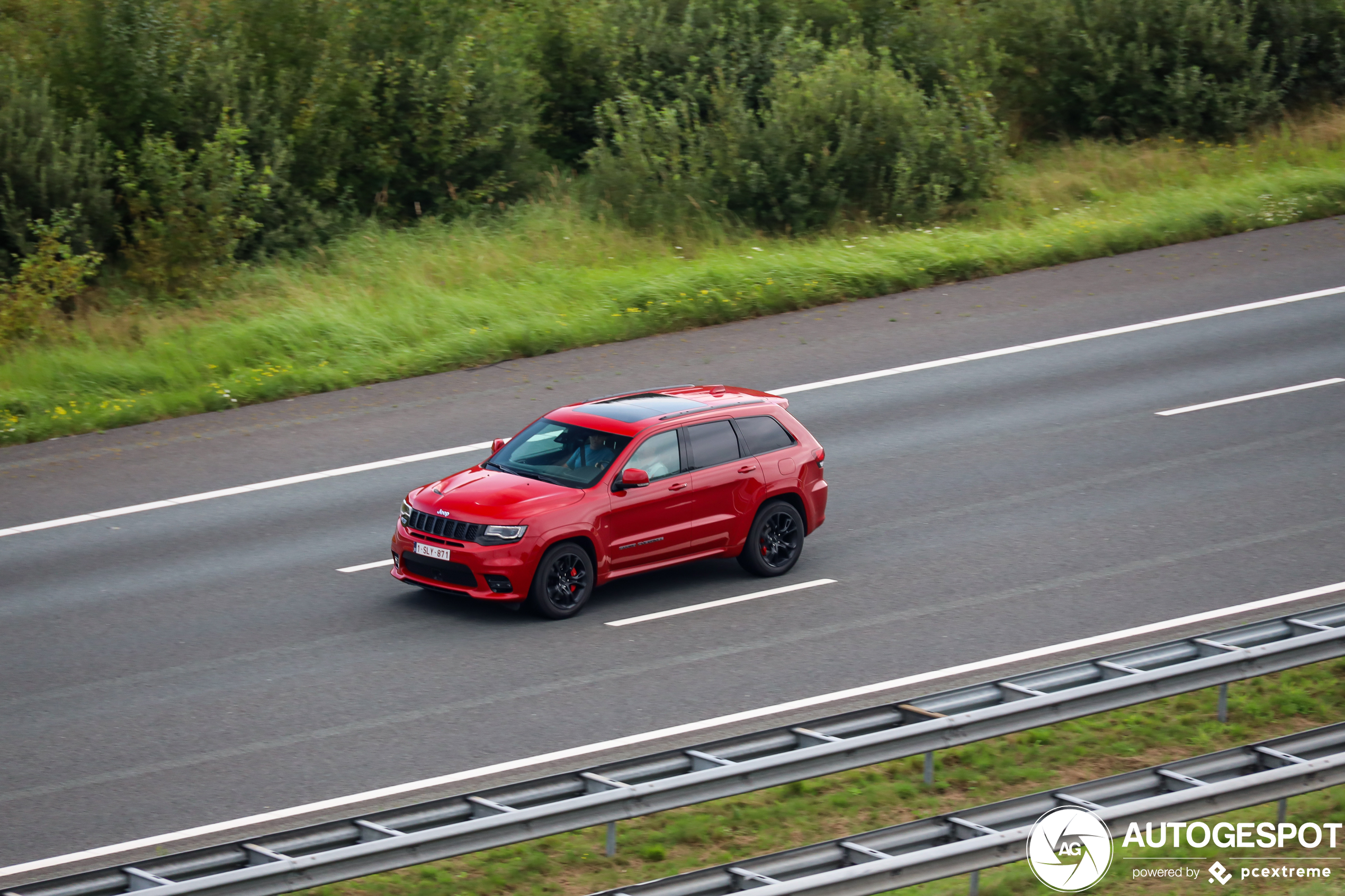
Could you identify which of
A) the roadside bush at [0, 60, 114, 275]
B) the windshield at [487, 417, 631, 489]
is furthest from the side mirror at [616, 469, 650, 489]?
the roadside bush at [0, 60, 114, 275]

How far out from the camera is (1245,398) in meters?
17.2

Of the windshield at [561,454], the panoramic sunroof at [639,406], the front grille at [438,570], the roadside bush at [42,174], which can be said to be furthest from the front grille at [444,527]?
the roadside bush at [42,174]

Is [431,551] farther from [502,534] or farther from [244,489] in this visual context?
[244,489]

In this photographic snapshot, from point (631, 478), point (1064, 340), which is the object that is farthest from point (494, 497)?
point (1064, 340)

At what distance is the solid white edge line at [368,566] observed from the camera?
1316cm

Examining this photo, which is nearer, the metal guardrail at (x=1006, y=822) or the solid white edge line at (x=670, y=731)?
the metal guardrail at (x=1006, y=822)

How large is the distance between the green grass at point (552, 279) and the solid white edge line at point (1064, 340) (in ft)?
9.76

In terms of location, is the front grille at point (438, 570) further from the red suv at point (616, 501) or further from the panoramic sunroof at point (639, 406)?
the panoramic sunroof at point (639, 406)

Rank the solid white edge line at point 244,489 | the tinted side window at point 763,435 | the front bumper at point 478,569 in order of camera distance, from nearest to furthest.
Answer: the front bumper at point 478,569
the tinted side window at point 763,435
the solid white edge line at point 244,489

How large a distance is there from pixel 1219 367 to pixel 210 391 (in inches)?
477

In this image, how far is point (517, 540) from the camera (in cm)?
1158

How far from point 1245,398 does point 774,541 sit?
280 inches

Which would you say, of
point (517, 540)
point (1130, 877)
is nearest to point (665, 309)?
point (517, 540)

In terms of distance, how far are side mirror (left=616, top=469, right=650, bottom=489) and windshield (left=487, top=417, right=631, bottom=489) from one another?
187 mm
